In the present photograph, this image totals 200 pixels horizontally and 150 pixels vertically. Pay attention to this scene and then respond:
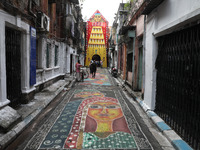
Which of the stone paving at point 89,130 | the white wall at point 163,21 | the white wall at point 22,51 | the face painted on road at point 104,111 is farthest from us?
the face painted on road at point 104,111

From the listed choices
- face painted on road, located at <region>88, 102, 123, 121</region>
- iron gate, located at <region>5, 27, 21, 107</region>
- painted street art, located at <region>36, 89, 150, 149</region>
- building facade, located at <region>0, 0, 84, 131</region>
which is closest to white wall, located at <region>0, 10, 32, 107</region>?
building facade, located at <region>0, 0, 84, 131</region>

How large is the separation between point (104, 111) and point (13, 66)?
143 inches

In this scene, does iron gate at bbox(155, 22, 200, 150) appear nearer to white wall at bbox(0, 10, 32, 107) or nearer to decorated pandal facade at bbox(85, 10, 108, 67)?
white wall at bbox(0, 10, 32, 107)

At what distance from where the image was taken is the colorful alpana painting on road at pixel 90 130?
3604 mm

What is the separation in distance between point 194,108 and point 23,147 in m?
3.76

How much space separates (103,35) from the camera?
133 feet

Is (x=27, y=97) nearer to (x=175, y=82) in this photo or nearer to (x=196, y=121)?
(x=175, y=82)

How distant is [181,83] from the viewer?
4023 mm

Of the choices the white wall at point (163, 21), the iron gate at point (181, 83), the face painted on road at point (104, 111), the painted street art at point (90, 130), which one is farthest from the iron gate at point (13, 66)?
the iron gate at point (181, 83)

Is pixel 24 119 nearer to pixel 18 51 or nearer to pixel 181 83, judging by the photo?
pixel 18 51

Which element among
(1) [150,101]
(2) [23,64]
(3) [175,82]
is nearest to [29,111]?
(2) [23,64]

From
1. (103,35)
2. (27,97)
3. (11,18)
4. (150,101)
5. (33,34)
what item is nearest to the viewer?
(11,18)

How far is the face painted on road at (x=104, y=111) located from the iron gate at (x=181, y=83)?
1.48m

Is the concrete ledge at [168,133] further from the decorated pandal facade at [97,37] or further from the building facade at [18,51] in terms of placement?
the decorated pandal facade at [97,37]
